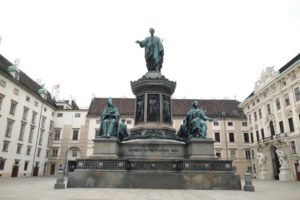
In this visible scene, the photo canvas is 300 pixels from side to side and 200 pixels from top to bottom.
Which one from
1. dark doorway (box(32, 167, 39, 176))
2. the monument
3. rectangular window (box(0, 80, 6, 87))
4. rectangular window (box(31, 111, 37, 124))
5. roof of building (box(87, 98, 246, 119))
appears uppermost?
roof of building (box(87, 98, 246, 119))

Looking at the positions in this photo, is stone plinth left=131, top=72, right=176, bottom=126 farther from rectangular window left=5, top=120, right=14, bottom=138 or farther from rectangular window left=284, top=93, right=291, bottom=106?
rectangular window left=5, top=120, right=14, bottom=138

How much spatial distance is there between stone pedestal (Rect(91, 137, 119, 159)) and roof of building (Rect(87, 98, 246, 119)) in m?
36.0

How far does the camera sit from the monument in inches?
446

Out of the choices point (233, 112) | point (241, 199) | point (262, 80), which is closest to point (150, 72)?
point (241, 199)

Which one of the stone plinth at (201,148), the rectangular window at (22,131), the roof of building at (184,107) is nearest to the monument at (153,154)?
the stone plinth at (201,148)

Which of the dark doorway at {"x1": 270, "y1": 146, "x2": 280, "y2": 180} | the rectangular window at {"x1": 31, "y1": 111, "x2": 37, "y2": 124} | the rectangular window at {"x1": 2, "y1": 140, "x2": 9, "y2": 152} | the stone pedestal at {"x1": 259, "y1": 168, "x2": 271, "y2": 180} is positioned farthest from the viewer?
the rectangular window at {"x1": 31, "y1": 111, "x2": 37, "y2": 124}

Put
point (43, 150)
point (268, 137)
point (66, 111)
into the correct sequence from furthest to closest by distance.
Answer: point (66, 111) → point (43, 150) → point (268, 137)

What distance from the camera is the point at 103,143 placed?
12.5 m

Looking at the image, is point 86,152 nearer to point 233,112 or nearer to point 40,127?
point 40,127

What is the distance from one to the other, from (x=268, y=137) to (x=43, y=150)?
125 feet

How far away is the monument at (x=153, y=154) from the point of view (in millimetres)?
11320

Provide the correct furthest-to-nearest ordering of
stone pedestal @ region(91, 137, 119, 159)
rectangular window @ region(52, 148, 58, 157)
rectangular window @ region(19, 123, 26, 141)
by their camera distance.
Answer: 1. rectangular window @ region(52, 148, 58, 157)
2. rectangular window @ region(19, 123, 26, 141)
3. stone pedestal @ region(91, 137, 119, 159)

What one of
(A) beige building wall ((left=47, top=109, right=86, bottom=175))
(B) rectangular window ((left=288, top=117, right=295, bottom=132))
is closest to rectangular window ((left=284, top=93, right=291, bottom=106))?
(B) rectangular window ((left=288, top=117, right=295, bottom=132))

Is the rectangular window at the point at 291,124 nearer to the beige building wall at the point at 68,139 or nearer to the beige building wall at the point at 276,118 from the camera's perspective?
the beige building wall at the point at 276,118
